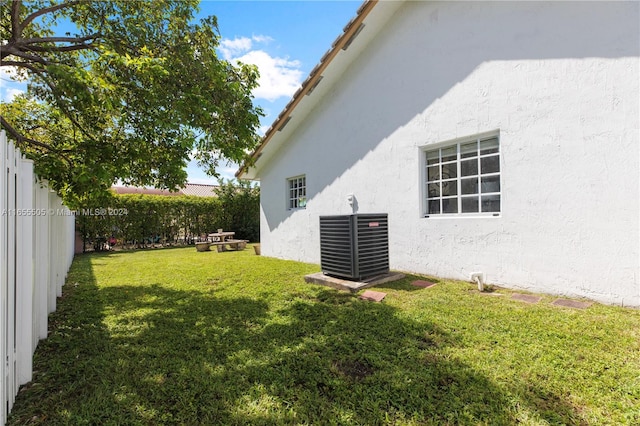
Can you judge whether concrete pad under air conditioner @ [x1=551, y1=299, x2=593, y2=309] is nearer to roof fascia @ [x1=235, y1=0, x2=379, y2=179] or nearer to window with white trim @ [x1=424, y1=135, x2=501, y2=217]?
window with white trim @ [x1=424, y1=135, x2=501, y2=217]

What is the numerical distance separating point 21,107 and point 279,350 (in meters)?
7.40

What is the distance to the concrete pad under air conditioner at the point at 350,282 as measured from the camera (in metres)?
6.14

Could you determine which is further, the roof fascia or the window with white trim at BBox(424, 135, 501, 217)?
the roof fascia

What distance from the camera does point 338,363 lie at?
3.26 metres

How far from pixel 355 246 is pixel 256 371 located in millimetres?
3623

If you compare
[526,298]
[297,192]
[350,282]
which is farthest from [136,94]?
[526,298]

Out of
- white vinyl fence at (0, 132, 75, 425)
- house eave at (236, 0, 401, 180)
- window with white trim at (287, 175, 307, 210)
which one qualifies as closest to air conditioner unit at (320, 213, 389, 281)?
house eave at (236, 0, 401, 180)

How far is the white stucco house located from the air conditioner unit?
1059mm

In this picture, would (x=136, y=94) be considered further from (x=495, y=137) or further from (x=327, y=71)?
(x=495, y=137)

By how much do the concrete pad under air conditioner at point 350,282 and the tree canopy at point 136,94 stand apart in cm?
320

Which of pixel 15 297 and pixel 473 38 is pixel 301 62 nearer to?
pixel 473 38

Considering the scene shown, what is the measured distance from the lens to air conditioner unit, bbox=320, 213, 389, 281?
6383 mm

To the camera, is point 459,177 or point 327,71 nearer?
point 459,177

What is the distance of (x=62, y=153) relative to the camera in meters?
4.70
